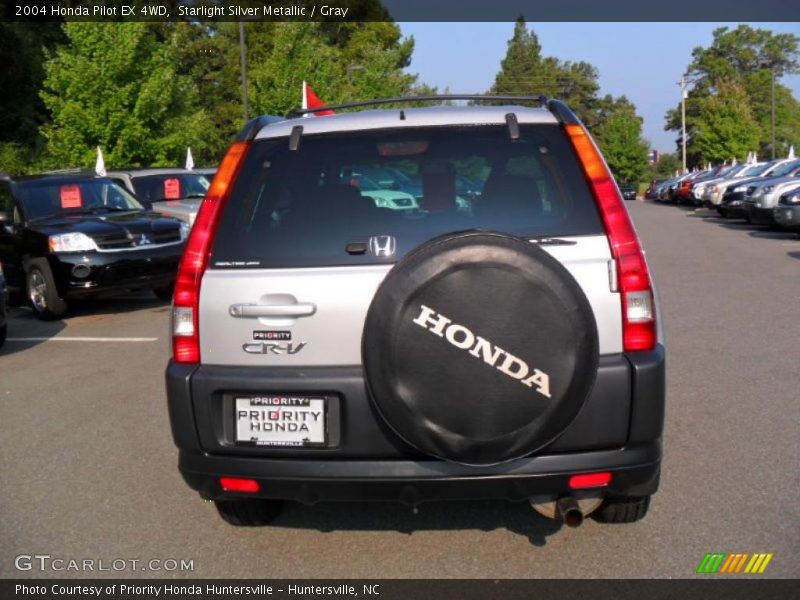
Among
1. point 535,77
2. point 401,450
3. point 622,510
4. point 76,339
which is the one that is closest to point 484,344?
point 401,450

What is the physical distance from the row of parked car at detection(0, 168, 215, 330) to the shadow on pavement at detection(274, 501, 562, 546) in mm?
7453

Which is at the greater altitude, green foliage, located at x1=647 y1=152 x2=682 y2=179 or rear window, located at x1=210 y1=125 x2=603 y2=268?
rear window, located at x1=210 y1=125 x2=603 y2=268

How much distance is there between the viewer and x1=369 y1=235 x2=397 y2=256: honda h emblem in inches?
Answer: 137

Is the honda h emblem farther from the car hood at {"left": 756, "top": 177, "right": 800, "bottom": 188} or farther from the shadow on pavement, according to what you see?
the car hood at {"left": 756, "top": 177, "right": 800, "bottom": 188}

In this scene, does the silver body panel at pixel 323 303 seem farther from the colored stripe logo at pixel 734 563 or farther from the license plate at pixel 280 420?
the colored stripe logo at pixel 734 563

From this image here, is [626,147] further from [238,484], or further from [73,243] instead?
[238,484]

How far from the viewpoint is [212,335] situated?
3580 mm

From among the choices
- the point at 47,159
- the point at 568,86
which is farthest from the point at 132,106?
the point at 568,86

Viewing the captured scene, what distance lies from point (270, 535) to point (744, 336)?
5.94m

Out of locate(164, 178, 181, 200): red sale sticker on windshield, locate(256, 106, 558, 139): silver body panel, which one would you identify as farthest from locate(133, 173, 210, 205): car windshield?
locate(256, 106, 558, 139): silver body panel

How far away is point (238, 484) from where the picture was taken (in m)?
3.58

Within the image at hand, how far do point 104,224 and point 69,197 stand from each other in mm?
1346

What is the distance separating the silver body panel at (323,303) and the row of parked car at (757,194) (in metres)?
16.9

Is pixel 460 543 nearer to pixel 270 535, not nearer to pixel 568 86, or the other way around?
pixel 270 535
